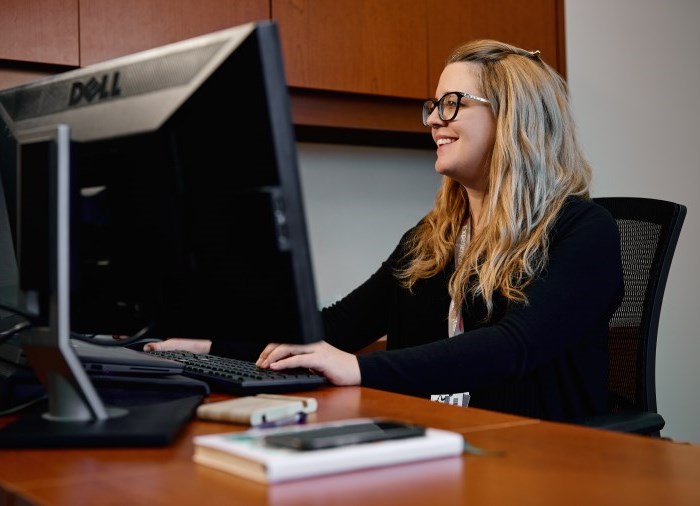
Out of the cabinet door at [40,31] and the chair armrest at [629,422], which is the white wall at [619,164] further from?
the chair armrest at [629,422]

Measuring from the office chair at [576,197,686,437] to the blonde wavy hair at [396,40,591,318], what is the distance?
17 centimetres

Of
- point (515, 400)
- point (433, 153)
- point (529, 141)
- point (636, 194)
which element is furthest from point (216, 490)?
point (636, 194)

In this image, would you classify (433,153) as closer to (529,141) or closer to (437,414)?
(529,141)

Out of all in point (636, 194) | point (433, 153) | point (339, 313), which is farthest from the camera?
point (636, 194)

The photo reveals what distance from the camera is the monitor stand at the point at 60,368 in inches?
35.5

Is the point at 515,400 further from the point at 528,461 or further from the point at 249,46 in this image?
the point at 249,46

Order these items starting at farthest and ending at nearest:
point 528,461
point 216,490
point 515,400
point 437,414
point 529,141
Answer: point 529,141 < point 515,400 < point 437,414 < point 528,461 < point 216,490

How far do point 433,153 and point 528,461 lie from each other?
2487mm

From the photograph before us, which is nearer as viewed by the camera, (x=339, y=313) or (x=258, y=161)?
(x=258, y=161)

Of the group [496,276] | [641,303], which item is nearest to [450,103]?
[496,276]

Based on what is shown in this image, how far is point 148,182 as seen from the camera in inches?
37.3

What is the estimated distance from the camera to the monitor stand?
0.90m

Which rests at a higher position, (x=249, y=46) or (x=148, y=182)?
(x=249, y=46)

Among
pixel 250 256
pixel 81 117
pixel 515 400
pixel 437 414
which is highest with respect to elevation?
pixel 81 117
